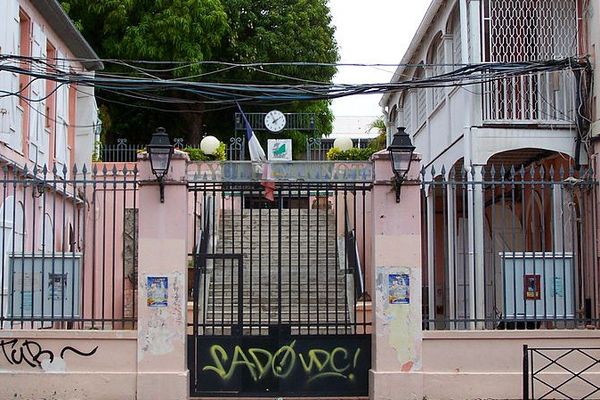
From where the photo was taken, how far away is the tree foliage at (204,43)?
26.6 meters

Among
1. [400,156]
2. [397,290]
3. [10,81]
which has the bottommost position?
[397,290]

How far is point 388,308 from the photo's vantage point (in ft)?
35.0

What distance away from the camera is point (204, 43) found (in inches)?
1076

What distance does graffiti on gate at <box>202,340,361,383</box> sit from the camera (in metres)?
10.8

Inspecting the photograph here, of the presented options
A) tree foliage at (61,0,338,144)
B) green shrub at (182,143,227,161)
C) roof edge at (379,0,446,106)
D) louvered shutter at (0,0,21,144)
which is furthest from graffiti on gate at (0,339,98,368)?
tree foliage at (61,0,338,144)

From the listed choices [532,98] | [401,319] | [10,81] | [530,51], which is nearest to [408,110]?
[530,51]

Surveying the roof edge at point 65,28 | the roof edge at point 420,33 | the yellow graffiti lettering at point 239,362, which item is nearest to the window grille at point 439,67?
the roof edge at point 420,33

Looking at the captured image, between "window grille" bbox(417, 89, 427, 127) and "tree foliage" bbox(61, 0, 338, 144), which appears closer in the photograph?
"window grille" bbox(417, 89, 427, 127)

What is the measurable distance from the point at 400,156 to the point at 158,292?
352 centimetres

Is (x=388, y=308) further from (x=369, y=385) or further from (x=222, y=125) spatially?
(x=222, y=125)

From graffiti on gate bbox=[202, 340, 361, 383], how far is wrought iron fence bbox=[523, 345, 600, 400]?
2.33 metres

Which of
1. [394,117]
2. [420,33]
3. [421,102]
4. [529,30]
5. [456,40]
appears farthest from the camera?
[394,117]

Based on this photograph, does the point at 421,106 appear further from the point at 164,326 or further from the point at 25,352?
the point at 25,352

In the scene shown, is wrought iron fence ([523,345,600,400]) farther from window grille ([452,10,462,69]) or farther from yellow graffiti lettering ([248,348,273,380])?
window grille ([452,10,462,69])
